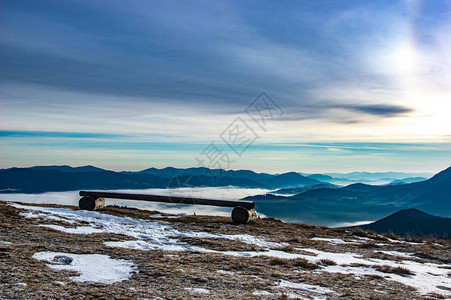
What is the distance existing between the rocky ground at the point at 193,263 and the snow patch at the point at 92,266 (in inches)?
0.8

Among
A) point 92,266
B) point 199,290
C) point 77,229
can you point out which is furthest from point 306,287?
point 77,229

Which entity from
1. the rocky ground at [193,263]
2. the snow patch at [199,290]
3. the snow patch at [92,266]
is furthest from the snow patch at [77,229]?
the snow patch at [199,290]

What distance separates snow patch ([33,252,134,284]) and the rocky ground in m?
0.02

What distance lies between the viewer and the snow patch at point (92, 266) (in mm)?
6047

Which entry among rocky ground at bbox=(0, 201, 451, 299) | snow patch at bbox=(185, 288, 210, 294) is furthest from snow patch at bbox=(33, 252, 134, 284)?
snow patch at bbox=(185, 288, 210, 294)

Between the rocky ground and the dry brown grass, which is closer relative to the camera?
the rocky ground

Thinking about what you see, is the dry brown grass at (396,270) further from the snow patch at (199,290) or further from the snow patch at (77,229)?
the snow patch at (77,229)

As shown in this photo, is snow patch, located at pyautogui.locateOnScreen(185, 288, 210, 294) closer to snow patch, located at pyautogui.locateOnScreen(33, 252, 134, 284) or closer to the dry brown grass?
snow patch, located at pyautogui.locateOnScreen(33, 252, 134, 284)

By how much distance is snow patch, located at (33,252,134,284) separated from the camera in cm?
605

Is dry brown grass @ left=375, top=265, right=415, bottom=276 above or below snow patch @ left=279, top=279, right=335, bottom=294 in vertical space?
below

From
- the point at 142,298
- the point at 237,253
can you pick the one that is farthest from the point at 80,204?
the point at 142,298

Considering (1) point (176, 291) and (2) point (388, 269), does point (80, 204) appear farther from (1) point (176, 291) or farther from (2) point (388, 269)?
(2) point (388, 269)

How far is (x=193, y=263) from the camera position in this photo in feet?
25.4

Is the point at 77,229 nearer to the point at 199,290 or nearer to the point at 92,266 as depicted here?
the point at 92,266
